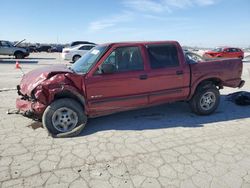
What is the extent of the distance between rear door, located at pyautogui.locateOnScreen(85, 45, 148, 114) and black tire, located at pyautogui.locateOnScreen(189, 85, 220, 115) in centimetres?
141

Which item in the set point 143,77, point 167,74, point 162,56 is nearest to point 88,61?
point 143,77

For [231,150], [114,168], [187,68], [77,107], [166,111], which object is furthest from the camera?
[166,111]

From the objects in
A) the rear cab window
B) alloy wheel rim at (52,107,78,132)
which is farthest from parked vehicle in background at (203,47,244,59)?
alloy wheel rim at (52,107,78,132)

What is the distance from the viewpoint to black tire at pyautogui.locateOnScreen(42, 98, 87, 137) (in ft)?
14.5

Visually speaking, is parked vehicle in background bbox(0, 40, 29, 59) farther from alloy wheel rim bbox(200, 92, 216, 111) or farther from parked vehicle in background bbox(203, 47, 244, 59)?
alloy wheel rim bbox(200, 92, 216, 111)

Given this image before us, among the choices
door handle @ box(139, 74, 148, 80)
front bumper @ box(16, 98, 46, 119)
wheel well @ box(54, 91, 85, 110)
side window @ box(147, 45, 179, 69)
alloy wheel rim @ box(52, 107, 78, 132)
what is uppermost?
side window @ box(147, 45, 179, 69)

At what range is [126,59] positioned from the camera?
489cm

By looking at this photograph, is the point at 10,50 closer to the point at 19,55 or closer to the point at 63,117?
the point at 19,55

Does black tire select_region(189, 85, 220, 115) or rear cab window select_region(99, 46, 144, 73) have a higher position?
rear cab window select_region(99, 46, 144, 73)

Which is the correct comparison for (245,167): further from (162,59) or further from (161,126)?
(162,59)

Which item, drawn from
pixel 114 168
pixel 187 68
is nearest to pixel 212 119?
pixel 187 68

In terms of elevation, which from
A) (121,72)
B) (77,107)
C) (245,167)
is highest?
(121,72)

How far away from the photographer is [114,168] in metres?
3.38

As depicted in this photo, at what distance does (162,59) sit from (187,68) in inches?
26.5
